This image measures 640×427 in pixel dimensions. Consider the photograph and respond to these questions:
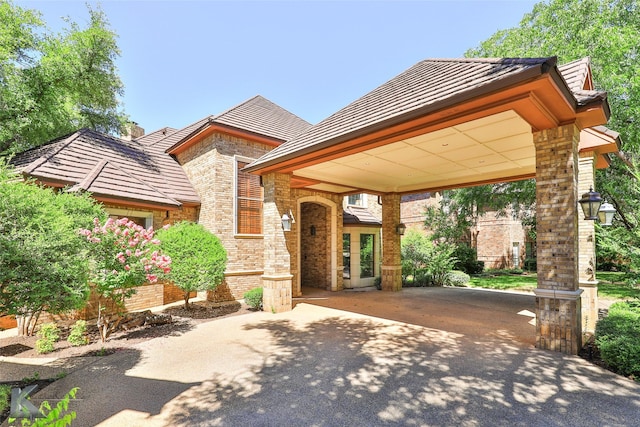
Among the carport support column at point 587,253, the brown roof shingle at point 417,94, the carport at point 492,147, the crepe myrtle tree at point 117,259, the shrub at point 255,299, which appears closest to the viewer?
the brown roof shingle at point 417,94

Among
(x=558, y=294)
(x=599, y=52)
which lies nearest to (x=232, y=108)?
(x=558, y=294)

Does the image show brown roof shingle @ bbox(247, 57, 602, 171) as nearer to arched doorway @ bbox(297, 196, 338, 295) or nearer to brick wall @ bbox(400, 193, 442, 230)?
arched doorway @ bbox(297, 196, 338, 295)

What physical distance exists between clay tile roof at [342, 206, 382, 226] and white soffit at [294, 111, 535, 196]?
6.95ft

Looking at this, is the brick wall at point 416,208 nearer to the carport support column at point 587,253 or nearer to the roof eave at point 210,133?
the roof eave at point 210,133

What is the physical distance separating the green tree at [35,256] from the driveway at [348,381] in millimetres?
1277

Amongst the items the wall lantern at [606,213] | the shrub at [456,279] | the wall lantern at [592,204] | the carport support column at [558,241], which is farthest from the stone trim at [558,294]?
the shrub at [456,279]

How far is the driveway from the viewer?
3.10 m

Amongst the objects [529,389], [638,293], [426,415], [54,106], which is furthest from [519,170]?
[54,106]

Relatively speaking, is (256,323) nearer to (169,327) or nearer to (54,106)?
(169,327)

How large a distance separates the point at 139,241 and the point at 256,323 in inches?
126

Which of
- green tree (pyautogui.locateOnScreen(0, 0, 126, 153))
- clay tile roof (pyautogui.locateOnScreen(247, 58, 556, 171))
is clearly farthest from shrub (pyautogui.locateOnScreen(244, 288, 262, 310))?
green tree (pyautogui.locateOnScreen(0, 0, 126, 153))

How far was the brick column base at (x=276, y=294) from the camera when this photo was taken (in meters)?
7.92

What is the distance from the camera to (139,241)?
19.9 ft

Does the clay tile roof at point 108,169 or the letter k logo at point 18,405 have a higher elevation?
the clay tile roof at point 108,169
